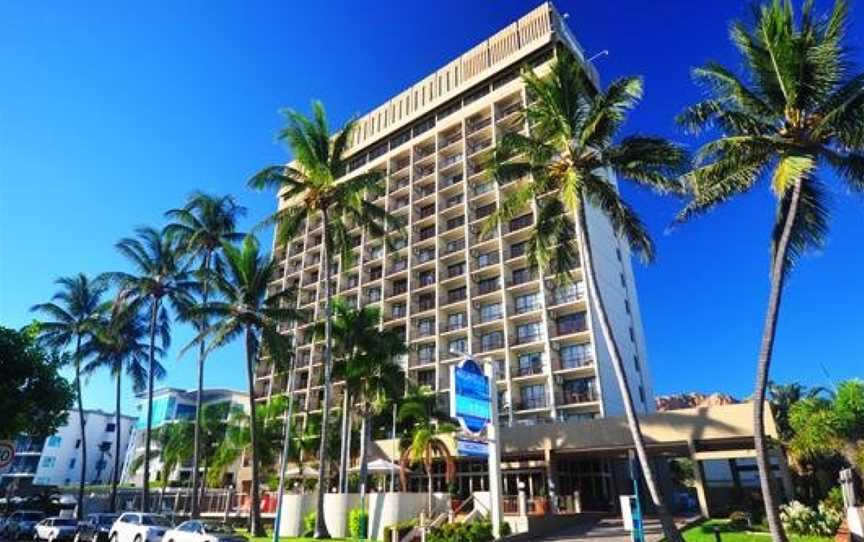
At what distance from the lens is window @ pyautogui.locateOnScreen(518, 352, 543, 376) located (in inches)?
1951

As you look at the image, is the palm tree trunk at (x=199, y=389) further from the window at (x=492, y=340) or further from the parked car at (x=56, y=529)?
the window at (x=492, y=340)

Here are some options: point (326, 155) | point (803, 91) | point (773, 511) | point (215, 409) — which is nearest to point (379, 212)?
point (326, 155)

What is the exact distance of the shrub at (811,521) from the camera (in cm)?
2159

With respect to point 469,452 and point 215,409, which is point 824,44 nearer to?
point 469,452

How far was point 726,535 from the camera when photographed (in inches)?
930

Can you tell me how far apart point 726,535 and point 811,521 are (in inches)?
124

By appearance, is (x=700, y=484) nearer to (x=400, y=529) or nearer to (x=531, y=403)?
(x=400, y=529)

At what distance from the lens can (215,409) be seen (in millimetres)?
59938

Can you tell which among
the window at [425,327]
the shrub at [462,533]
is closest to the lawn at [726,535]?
the shrub at [462,533]

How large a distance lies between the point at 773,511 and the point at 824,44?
1455 centimetres

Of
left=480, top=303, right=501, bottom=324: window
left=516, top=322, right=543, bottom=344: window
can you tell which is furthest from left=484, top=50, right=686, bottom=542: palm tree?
left=480, top=303, right=501, bottom=324: window

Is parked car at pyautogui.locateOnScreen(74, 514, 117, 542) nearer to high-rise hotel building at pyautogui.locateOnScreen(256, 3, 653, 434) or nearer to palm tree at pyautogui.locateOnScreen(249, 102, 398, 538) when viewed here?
palm tree at pyautogui.locateOnScreen(249, 102, 398, 538)

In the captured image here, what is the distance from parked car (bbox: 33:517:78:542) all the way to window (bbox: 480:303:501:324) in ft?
115

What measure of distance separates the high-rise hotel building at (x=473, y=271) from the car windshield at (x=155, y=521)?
23.1 m
